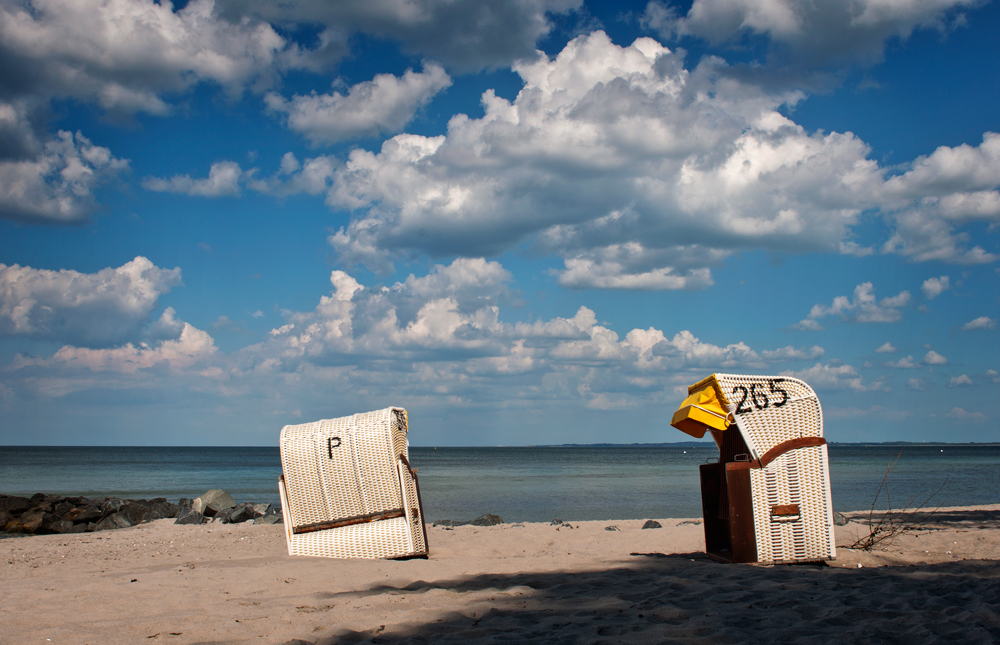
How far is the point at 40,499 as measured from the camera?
16.7 m

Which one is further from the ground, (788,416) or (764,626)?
(788,416)

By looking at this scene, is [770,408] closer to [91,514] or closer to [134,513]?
[134,513]

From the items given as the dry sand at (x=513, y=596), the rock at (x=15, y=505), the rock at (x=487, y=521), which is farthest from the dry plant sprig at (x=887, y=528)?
the rock at (x=15, y=505)

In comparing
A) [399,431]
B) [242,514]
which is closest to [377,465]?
[399,431]

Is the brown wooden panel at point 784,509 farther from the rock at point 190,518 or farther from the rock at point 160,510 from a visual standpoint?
the rock at point 160,510

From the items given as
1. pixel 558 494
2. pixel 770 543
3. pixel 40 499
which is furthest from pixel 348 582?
pixel 558 494

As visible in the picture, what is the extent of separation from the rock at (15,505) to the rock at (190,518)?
3.49 m

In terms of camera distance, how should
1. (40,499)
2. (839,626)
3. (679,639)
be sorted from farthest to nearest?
(40,499) → (839,626) → (679,639)

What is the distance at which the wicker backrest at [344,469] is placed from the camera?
28.0 ft

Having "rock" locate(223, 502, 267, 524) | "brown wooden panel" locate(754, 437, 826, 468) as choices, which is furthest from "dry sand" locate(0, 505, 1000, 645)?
"rock" locate(223, 502, 267, 524)

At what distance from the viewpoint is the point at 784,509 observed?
7234mm

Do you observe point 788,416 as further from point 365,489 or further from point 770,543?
point 365,489

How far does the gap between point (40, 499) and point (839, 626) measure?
61.5ft

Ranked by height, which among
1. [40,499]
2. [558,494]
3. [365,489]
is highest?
[365,489]
